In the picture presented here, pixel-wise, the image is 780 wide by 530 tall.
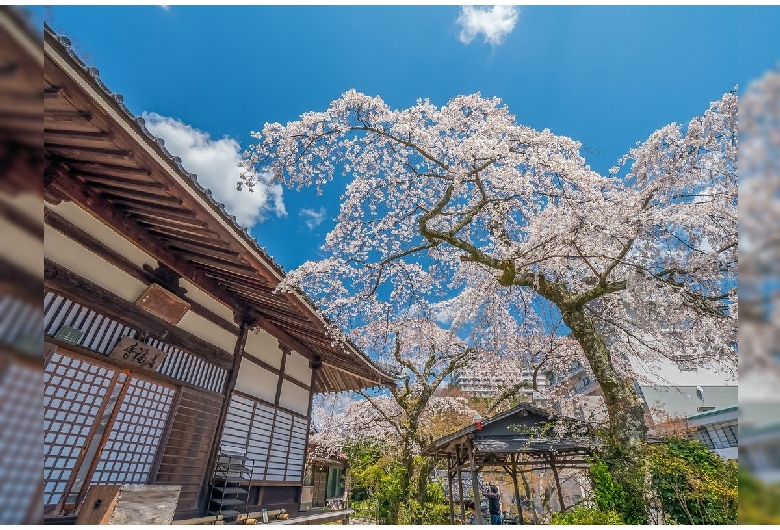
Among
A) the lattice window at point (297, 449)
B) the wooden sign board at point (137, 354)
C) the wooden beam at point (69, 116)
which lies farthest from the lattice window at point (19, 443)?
the lattice window at point (297, 449)

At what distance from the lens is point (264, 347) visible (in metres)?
6.87

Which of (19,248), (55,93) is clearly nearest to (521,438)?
(55,93)

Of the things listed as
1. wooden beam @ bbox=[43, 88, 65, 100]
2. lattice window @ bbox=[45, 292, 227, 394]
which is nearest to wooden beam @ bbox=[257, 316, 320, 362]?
lattice window @ bbox=[45, 292, 227, 394]

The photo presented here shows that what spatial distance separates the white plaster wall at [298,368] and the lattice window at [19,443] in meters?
7.34

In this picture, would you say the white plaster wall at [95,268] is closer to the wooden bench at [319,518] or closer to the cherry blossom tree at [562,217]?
the cherry blossom tree at [562,217]

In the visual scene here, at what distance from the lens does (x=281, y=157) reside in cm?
649

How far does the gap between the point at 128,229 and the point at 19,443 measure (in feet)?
14.2

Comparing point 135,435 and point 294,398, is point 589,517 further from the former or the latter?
point 135,435

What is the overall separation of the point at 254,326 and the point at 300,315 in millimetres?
1048

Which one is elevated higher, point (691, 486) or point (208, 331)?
point (208, 331)

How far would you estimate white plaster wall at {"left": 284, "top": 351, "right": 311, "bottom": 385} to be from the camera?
7723mm

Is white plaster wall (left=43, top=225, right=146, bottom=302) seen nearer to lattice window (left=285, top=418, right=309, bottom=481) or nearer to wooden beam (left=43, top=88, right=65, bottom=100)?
wooden beam (left=43, top=88, right=65, bottom=100)

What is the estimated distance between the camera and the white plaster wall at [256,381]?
610cm

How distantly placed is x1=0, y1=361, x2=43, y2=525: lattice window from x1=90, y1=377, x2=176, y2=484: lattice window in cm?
456
